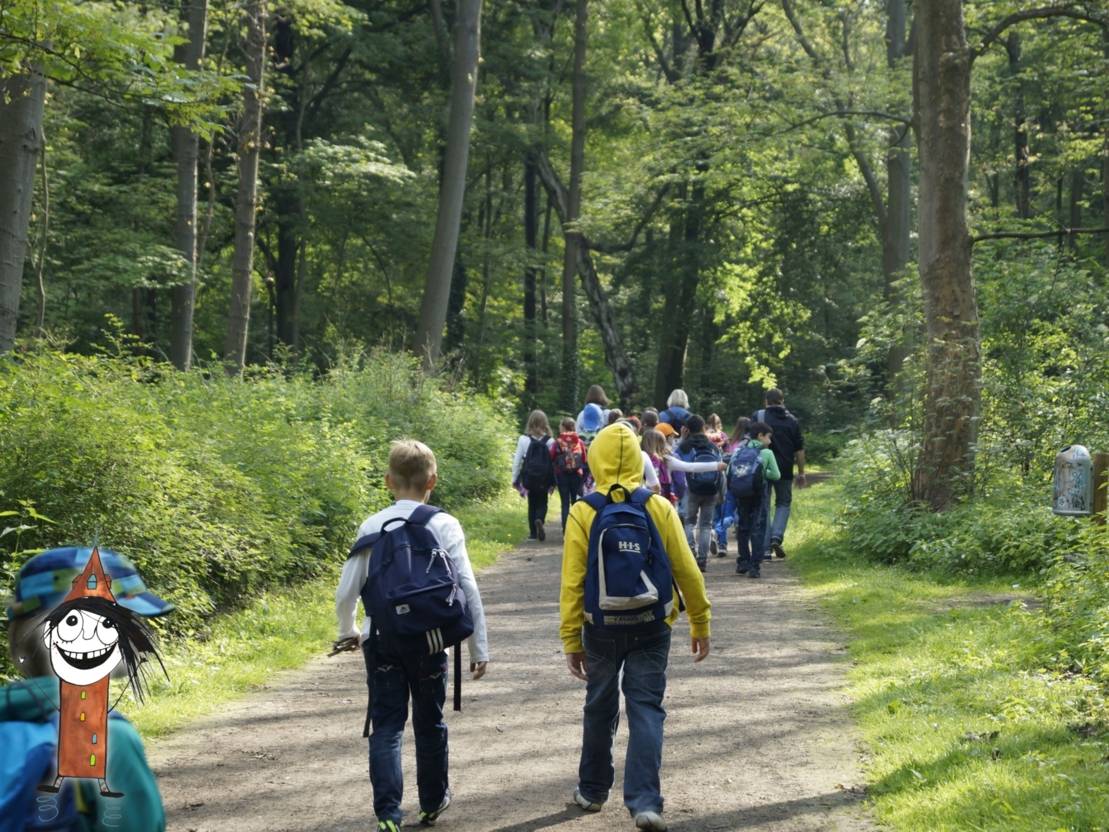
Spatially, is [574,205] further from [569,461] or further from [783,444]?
[783,444]

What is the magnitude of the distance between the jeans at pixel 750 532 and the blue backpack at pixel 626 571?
8764 mm

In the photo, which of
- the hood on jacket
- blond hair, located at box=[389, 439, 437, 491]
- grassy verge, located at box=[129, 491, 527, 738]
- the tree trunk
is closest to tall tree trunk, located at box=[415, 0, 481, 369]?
grassy verge, located at box=[129, 491, 527, 738]

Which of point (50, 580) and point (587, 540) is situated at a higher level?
point (50, 580)

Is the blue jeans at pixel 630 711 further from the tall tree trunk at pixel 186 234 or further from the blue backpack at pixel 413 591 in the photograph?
the tall tree trunk at pixel 186 234

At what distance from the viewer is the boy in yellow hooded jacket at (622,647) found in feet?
19.0

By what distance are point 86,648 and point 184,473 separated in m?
8.46

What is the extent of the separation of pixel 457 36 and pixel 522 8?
39.6 feet

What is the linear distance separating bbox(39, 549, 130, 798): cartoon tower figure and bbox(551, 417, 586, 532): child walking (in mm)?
15263

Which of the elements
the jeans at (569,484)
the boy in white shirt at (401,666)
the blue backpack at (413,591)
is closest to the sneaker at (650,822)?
the boy in white shirt at (401,666)

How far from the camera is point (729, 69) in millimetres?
24125

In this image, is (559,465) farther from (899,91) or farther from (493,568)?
(899,91)

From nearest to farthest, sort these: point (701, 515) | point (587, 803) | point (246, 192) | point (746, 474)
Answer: point (587, 803) < point (746, 474) < point (701, 515) < point (246, 192)

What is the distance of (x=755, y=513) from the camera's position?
14773 millimetres

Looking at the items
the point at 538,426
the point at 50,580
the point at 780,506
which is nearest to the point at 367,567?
the point at 50,580
